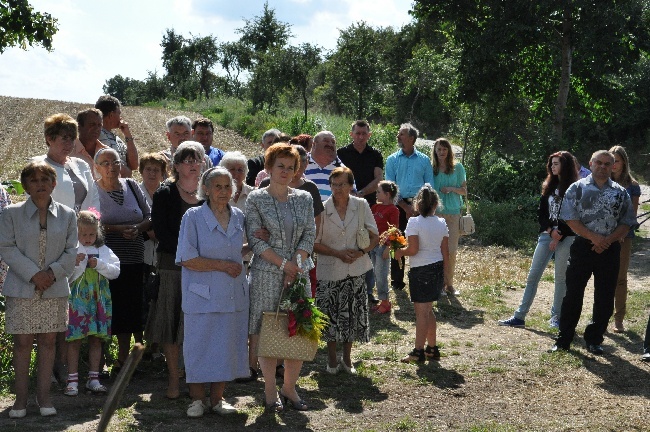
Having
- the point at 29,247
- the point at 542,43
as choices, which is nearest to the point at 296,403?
the point at 29,247

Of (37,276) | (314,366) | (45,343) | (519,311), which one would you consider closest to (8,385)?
(45,343)

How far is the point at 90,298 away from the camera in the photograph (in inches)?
279

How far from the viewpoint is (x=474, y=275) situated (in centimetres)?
1353

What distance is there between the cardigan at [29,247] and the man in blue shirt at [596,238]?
488 cm

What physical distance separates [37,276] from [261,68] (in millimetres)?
41596

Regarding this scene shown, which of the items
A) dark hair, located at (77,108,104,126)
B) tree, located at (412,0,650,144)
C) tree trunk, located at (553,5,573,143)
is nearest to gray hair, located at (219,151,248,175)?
dark hair, located at (77,108,104,126)

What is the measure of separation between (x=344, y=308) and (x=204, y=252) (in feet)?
6.31

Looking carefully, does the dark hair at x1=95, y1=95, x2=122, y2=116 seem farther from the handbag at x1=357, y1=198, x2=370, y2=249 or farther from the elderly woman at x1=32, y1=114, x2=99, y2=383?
the handbag at x1=357, y1=198, x2=370, y2=249

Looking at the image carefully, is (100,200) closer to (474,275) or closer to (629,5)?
(474,275)

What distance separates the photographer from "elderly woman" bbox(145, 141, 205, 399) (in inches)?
267

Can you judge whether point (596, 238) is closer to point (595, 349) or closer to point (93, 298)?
point (595, 349)

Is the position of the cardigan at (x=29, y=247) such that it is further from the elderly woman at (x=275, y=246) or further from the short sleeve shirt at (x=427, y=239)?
the short sleeve shirt at (x=427, y=239)

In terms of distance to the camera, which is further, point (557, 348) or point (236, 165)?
point (557, 348)

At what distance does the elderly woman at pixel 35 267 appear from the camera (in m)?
6.24
